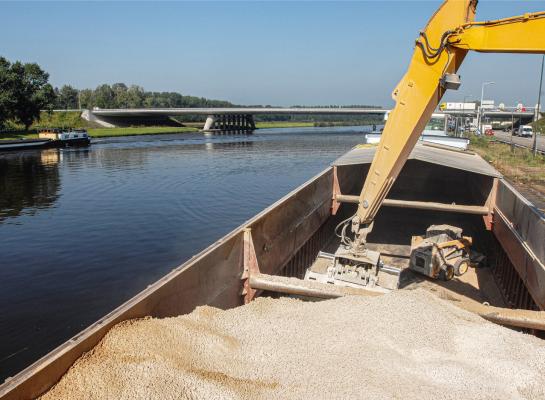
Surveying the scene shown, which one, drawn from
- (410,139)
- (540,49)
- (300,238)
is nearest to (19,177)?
(300,238)

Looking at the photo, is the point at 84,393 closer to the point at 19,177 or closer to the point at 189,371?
the point at 189,371

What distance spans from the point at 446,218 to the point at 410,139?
9.36m

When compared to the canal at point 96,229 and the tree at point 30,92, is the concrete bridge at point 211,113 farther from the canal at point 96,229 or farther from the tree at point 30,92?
the canal at point 96,229

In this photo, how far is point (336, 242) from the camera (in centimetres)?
1398

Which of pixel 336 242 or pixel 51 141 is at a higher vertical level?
pixel 51 141

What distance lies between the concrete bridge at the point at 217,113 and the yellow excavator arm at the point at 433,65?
72.3 metres

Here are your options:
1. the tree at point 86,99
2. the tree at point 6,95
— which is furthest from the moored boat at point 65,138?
the tree at point 86,99

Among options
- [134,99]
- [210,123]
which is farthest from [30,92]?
[134,99]

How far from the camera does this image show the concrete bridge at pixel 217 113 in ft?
290

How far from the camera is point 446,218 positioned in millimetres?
15227

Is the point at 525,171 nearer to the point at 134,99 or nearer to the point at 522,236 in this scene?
the point at 522,236

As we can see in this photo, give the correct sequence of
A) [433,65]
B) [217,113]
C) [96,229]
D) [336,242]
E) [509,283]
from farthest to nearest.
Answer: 1. [217,113]
2. [96,229]
3. [336,242]
4. [509,283]
5. [433,65]

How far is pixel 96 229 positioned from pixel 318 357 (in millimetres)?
13363

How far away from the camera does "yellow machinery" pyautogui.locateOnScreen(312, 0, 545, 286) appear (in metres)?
5.36
